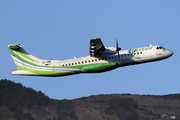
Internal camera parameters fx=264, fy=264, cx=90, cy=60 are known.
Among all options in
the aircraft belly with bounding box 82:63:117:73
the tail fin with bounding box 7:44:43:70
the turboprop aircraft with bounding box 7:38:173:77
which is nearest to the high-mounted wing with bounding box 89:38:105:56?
the turboprop aircraft with bounding box 7:38:173:77

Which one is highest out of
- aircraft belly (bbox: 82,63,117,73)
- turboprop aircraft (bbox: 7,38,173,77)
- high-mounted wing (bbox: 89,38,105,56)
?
high-mounted wing (bbox: 89,38,105,56)

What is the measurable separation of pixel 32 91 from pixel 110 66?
97.0 m

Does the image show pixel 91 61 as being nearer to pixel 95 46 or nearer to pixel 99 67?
pixel 99 67

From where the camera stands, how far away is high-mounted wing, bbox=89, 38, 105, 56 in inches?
1748

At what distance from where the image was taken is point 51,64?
4984cm

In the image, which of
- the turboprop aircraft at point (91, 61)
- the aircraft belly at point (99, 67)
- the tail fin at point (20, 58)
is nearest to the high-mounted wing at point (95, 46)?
the turboprop aircraft at point (91, 61)

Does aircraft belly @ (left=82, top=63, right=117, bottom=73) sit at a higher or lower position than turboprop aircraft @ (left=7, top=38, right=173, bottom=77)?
lower

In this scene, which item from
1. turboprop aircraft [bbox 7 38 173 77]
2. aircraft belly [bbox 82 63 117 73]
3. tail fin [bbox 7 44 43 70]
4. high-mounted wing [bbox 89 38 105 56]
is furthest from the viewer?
tail fin [bbox 7 44 43 70]

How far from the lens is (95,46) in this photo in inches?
1801

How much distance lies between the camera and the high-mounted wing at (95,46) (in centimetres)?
4441

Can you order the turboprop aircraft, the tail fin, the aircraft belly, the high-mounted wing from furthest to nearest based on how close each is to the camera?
the tail fin < the turboprop aircraft < the aircraft belly < the high-mounted wing

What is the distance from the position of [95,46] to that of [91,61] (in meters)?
3.85

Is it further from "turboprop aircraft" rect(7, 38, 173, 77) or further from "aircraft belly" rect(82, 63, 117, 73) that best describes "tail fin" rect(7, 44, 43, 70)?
"aircraft belly" rect(82, 63, 117, 73)

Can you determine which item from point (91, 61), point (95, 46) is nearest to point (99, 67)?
point (91, 61)
